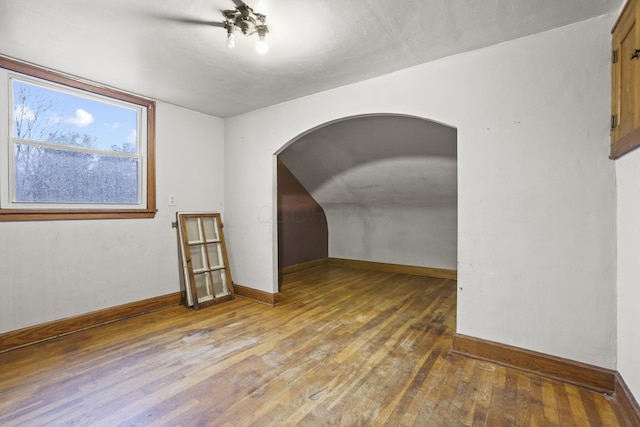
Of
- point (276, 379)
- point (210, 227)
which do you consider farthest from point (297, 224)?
point (276, 379)

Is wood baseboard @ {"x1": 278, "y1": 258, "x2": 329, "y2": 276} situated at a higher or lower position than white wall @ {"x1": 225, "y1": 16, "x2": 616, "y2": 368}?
lower

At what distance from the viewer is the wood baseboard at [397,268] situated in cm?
489

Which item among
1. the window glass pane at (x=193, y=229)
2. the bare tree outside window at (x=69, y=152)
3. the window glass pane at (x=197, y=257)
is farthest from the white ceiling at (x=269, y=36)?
the window glass pane at (x=197, y=257)

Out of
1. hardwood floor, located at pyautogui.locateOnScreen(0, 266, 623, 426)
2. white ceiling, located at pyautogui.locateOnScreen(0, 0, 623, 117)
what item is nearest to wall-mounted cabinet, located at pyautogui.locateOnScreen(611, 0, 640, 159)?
white ceiling, located at pyautogui.locateOnScreen(0, 0, 623, 117)

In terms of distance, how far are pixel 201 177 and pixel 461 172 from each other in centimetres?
306

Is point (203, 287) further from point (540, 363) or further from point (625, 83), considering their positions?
point (625, 83)

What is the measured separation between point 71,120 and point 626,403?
4.61 m

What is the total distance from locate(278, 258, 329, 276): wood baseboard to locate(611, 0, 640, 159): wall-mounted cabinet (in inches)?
175

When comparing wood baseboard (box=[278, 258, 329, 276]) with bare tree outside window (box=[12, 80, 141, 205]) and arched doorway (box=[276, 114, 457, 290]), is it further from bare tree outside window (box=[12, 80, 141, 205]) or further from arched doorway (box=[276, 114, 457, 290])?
bare tree outside window (box=[12, 80, 141, 205])

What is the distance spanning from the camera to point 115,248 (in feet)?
10.2

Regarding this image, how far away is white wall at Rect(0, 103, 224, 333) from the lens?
8.33 feet

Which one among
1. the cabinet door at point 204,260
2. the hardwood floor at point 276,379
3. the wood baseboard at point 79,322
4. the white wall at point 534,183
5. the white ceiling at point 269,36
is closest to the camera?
the hardwood floor at point 276,379

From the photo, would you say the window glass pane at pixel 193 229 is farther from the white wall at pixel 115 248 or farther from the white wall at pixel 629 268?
the white wall at pixel 629 268

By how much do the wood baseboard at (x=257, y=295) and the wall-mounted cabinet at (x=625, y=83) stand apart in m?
3.23
